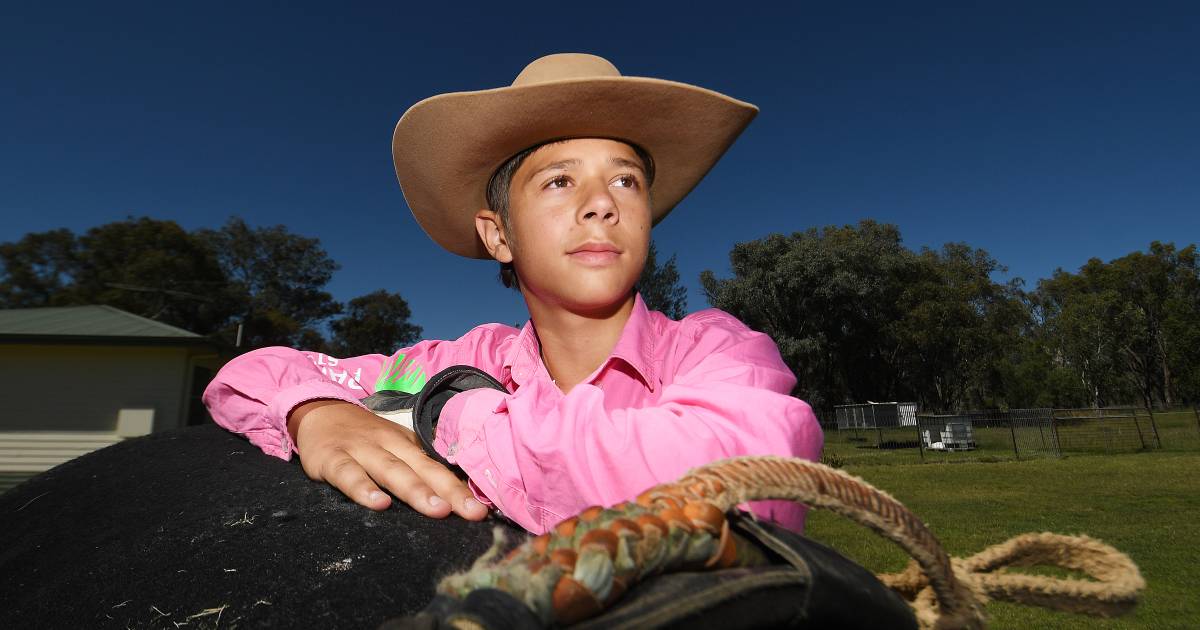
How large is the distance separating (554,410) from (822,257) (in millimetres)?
33202

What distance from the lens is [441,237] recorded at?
2359 mm

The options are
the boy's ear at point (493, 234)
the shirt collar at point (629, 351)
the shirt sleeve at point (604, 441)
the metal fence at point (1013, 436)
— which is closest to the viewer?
the shirt sleeve at point (604, 441)

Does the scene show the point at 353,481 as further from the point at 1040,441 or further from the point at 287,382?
the point at 1040,441

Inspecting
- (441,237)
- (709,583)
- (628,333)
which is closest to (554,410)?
(709,583)

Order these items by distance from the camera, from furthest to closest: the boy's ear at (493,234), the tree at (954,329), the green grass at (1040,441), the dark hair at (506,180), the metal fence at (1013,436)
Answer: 1. the tree at (954,329)
2. the metal fence at (1013,436)
3. the green grass at (1040,441)
4. the boy's ear at (493,234)
5. the dark hair at (506,180)

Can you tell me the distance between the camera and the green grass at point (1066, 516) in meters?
4.99

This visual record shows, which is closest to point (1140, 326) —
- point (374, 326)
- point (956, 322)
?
point (956, 322)

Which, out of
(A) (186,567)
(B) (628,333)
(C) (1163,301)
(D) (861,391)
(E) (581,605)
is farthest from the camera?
(C) (1163,301)

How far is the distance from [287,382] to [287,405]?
24cm

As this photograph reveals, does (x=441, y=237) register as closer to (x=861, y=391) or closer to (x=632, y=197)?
(x=632, y=197)

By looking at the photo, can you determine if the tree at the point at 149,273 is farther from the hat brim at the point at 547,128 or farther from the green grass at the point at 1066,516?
the hat brim at the point at 547,128

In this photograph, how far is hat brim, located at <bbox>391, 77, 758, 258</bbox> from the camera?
1.61 meters

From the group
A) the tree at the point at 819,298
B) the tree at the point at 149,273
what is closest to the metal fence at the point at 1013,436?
the tree at the point at 819,298

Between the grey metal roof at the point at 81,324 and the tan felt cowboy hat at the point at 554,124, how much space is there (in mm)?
14016
